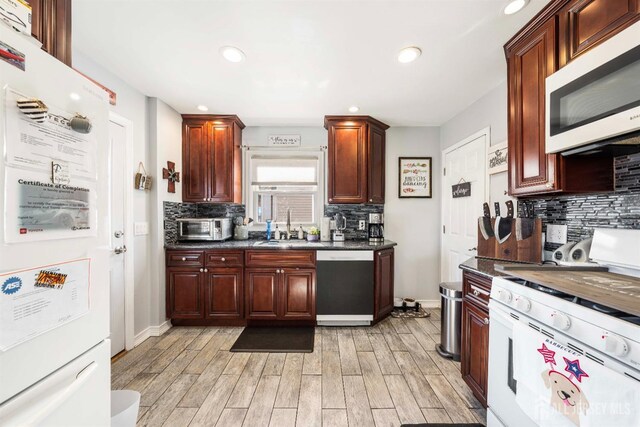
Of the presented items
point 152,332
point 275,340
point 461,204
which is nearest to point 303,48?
point 461,204

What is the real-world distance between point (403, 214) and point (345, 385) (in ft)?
7.37

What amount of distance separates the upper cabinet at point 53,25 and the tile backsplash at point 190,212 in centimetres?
215

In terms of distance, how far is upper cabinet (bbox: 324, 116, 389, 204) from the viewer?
126 inches

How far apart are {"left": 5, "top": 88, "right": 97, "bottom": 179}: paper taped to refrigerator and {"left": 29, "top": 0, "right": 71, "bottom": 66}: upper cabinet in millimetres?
307

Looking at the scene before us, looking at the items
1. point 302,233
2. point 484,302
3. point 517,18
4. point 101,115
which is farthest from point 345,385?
point 517,18

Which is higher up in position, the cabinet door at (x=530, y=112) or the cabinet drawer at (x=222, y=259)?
the cabinet door at (x=530, y=112)

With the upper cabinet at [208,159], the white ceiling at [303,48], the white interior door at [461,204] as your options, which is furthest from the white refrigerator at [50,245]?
the white interior door at [461,204]

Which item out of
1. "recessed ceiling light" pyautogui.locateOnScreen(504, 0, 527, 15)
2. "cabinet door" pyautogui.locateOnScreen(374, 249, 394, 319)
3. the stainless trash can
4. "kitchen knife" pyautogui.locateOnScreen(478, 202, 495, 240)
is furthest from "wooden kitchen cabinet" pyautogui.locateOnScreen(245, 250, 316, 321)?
"recessed ceiling light" pyautogui.locateOnScreen(504, 0, 527, 15)

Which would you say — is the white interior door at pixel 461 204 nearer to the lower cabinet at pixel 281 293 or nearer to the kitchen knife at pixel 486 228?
the kitchen knife at pixel 486 228

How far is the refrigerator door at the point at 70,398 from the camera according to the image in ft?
2.21

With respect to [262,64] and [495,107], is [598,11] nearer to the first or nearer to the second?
[495,107]

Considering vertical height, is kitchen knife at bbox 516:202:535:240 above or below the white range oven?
above

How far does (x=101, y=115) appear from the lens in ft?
3.09

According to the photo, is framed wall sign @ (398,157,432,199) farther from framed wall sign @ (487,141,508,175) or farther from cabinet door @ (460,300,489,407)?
cabinet door @ (460,300,489,407)
